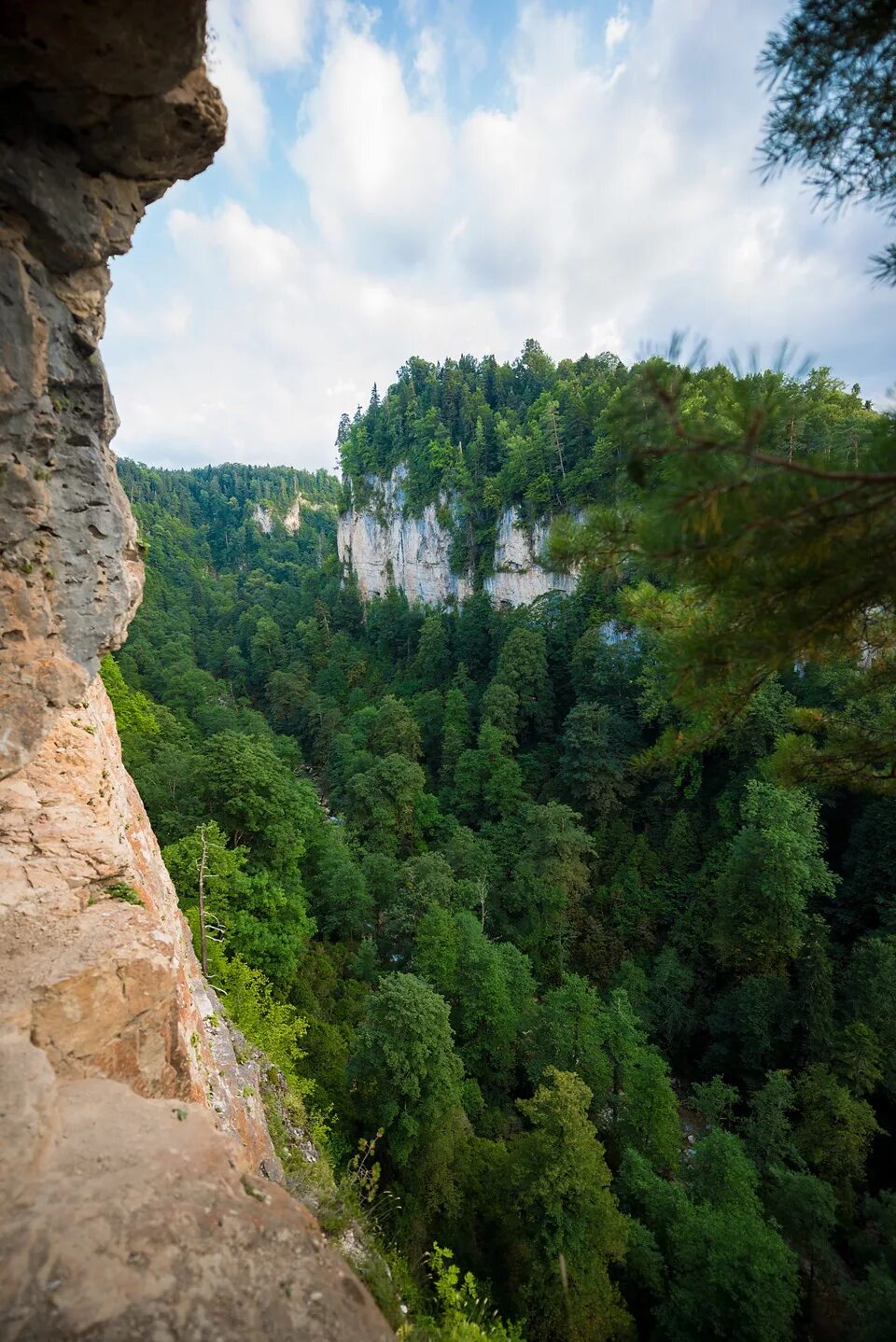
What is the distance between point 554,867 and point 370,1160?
11.2 meters

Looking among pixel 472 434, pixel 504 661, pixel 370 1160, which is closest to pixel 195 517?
pixel 472 434

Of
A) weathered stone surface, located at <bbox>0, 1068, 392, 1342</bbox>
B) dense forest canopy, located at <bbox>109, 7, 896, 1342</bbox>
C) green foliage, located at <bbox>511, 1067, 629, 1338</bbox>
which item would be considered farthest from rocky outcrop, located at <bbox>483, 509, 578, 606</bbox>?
weathered stone surface, located at <bbox>0, 1068, 392, 1342</bbox>

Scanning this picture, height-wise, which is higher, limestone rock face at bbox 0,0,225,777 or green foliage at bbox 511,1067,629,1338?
limestone rock face at bbox 0,0,225,777

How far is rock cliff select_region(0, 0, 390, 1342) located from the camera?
3426 mm

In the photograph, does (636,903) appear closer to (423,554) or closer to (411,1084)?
(411,1084)

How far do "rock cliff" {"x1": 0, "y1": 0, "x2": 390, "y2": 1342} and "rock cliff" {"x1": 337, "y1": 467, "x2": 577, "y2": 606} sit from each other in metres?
28.8

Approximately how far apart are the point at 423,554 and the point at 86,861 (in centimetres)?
4309

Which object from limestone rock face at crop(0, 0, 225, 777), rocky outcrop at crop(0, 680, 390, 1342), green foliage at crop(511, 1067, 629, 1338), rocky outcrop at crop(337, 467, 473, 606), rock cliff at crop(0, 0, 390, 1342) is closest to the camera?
rocky outcrop at crop(0, 680, 390, 1342)

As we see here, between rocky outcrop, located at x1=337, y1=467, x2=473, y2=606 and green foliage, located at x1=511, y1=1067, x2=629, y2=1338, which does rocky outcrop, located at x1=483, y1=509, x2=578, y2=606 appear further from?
green foliage, located at x1=511, y1=1067, x2=629, y2=1338

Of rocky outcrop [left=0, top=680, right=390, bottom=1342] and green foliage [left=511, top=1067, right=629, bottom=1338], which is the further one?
green foliage [left=511, top=1067, right=629, bottom=1338]

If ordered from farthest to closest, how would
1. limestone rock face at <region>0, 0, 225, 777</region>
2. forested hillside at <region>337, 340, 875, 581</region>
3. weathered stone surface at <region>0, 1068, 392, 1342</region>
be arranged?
forested hillside at <region>337, 340, 875, 581</region> < limestone rock face at <region>0, 0, 225, 777</region> < weathered stone surface at <region>0, 1068, 392, 1342</region>

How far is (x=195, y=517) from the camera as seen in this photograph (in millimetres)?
116688

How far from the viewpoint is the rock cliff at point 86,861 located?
3.43 m

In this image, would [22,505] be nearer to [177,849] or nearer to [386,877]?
[177,849]
